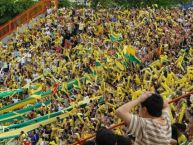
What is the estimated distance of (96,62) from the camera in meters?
13.8

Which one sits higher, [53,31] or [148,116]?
[148,116]

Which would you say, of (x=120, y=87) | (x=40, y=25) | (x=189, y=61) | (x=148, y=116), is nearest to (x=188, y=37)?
(x=189, y=61)

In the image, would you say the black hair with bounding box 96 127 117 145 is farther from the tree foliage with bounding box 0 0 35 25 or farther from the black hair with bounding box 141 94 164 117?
the tree foliage with bounding box 0 0 35 25

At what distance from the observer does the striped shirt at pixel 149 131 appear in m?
3.21

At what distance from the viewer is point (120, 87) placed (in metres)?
10.7

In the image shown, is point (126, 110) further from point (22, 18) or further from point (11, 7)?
point (11, 7)

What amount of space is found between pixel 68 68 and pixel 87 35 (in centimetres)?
345

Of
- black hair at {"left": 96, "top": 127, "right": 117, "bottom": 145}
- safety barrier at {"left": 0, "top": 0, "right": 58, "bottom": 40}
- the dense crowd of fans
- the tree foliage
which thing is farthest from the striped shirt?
the tree foliage

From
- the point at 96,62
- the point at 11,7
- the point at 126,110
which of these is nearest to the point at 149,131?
the point at 126,110

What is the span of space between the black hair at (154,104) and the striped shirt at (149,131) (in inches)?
2.5

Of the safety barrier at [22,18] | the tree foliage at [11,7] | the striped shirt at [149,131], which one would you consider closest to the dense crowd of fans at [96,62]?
the striped shirt at [149,131]

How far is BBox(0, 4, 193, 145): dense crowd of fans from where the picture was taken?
31.8 feet

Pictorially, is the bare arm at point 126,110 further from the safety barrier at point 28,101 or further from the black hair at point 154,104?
the safety barrier at point 28,101

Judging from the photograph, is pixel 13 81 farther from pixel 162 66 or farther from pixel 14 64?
pixel 162 66
